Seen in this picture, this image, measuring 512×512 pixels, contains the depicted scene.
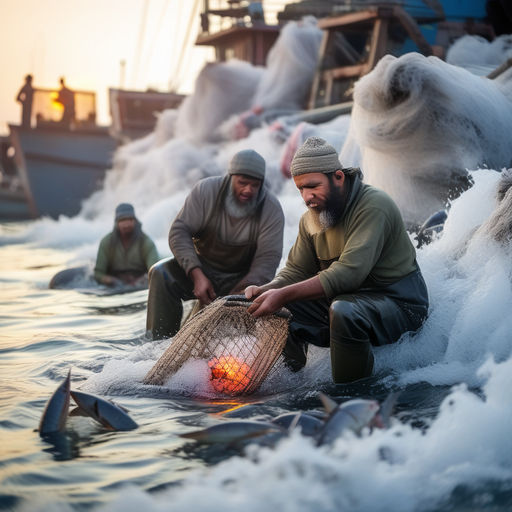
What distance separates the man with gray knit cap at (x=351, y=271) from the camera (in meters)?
4.41

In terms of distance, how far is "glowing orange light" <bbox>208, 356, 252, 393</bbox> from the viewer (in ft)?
15.6

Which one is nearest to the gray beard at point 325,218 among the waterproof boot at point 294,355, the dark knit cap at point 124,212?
the waterproof boot at point 294,355

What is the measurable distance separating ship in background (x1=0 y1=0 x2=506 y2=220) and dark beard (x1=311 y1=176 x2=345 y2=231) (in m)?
11.5

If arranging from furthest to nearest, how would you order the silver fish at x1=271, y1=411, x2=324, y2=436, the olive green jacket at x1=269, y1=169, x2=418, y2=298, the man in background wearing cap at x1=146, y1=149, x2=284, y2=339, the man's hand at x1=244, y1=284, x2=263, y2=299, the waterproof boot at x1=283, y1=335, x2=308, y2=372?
the man in background wearing cap at x1=146, y1=149, x2=284, y2=339 → the waterproof boot at x1=283, y1=335, x2=308, y2=372 → the man's hand at x1=244, y1=284, x2=263, y2=299 → the olive green jacket at x1=269, y1=169, x2=418, y2=298 → the silver fish at x1=271, y1=411, x2=324, y2=436

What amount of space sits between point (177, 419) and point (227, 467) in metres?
1.01

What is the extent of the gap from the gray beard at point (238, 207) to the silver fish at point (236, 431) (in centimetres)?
286

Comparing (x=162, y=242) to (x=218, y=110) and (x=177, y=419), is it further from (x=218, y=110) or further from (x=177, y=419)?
(x=177, y=419)

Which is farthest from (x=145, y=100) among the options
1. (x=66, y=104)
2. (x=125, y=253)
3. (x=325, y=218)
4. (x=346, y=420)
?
(x=346, y=420)

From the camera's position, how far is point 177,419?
13.8 ft

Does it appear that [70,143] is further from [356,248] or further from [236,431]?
[236,431]

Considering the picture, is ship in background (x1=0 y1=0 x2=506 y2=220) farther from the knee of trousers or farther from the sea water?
the knee of trousers

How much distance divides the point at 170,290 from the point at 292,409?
2.17 metres

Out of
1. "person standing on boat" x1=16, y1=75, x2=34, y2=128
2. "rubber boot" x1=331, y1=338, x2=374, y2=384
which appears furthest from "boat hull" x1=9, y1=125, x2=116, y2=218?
"rubber boot" x1=331, y1=338, x2=374, y2=384

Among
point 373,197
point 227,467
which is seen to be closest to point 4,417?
point 227,467
